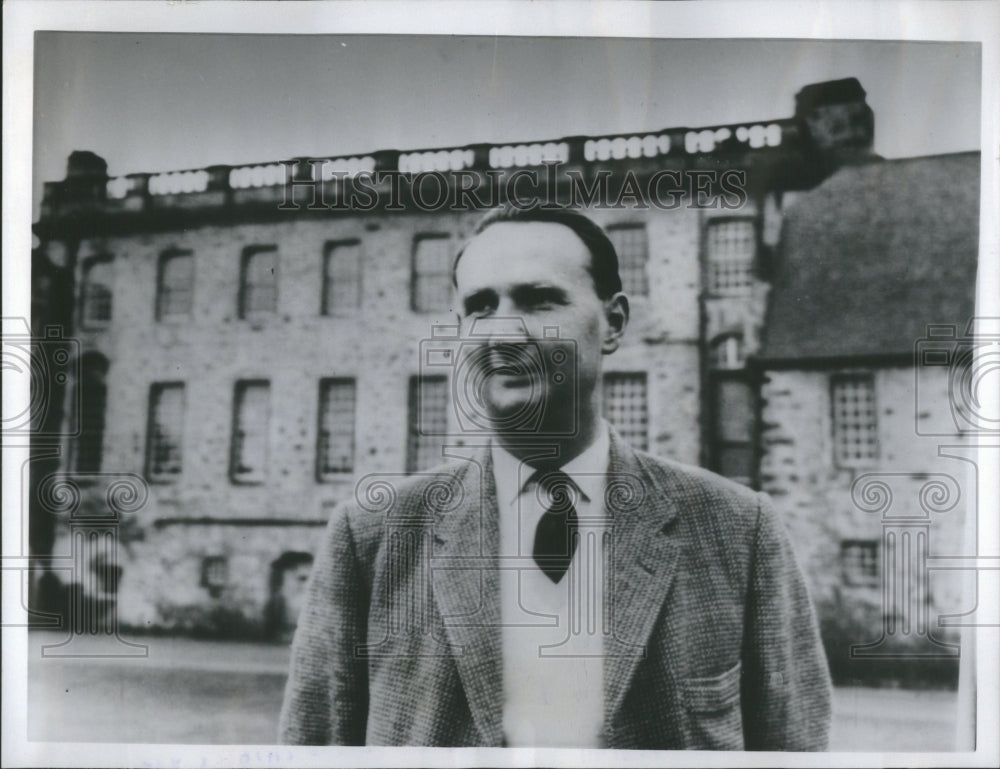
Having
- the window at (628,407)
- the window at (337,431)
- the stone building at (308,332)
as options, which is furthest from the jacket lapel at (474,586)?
the window at (628,407)

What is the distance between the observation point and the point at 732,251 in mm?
4066

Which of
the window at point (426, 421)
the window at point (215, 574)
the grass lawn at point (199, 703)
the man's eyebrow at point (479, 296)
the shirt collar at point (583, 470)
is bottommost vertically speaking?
the grass lawn at point (199, 703)

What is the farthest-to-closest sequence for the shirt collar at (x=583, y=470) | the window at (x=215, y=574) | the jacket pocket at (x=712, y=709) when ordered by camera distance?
the window at (x=215, y=574)
the shirt collar at (x=583, y=470)
the jacket pocket at (x=712, y=709)

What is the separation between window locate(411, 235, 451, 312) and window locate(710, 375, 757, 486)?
1337mm

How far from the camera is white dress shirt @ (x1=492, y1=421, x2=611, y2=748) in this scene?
3.93m

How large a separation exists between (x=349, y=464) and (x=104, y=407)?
4.00 ft

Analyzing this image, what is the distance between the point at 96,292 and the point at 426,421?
1724 millimetres

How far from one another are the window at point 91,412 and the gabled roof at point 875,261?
3148 millimetres

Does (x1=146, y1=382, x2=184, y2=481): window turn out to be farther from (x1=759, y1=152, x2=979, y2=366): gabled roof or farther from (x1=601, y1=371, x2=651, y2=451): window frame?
(x1=759, y1=152, x2=979, y2=366): gabled roof

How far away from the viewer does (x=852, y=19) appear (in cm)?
409

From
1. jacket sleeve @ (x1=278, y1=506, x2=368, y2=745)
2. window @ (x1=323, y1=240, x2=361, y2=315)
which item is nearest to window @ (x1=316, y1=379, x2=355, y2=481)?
jacket sleeve @ (x1=278, y1=506, x2=368, y2=745)

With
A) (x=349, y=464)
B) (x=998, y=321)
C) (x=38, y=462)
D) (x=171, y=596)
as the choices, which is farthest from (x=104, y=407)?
(x=998, y=321)

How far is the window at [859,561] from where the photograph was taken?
4.01m

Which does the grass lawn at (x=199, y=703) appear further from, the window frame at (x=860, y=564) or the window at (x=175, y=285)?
the window at (x=175, y=285)
